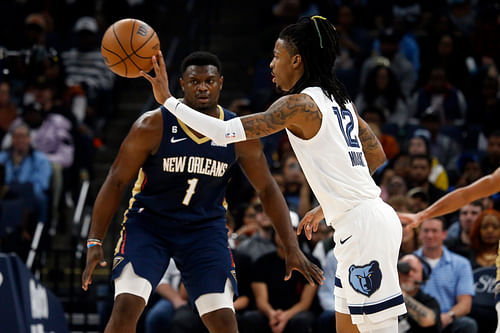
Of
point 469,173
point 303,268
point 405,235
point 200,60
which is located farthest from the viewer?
point 469,173

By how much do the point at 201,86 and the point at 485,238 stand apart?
13.0 feet

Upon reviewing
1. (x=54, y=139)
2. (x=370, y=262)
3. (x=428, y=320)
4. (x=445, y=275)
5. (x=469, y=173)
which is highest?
(x=54, y=139)

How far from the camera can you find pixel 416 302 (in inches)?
292

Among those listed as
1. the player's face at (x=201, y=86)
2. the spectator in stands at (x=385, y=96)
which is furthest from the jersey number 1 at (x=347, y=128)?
the spectator in stands at (x=385, y=96)

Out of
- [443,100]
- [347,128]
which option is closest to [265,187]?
[347,128]

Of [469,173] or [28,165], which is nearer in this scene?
[469,173]

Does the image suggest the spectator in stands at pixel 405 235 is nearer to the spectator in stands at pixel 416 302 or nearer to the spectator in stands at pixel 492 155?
the spectator in stands at pixel 416 302

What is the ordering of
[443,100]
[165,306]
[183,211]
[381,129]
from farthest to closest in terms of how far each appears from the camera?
1. [443,100]
2. [381,129]
3. [165,306]
4. [183,211]

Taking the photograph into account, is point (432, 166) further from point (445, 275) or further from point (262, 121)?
point (262, 121)

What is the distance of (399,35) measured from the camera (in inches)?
500

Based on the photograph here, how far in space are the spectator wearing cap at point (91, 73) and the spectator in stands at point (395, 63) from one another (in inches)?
158

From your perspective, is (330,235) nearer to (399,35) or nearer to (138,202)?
(138,202)

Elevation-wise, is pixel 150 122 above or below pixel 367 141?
above

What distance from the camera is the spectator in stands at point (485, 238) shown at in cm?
815
